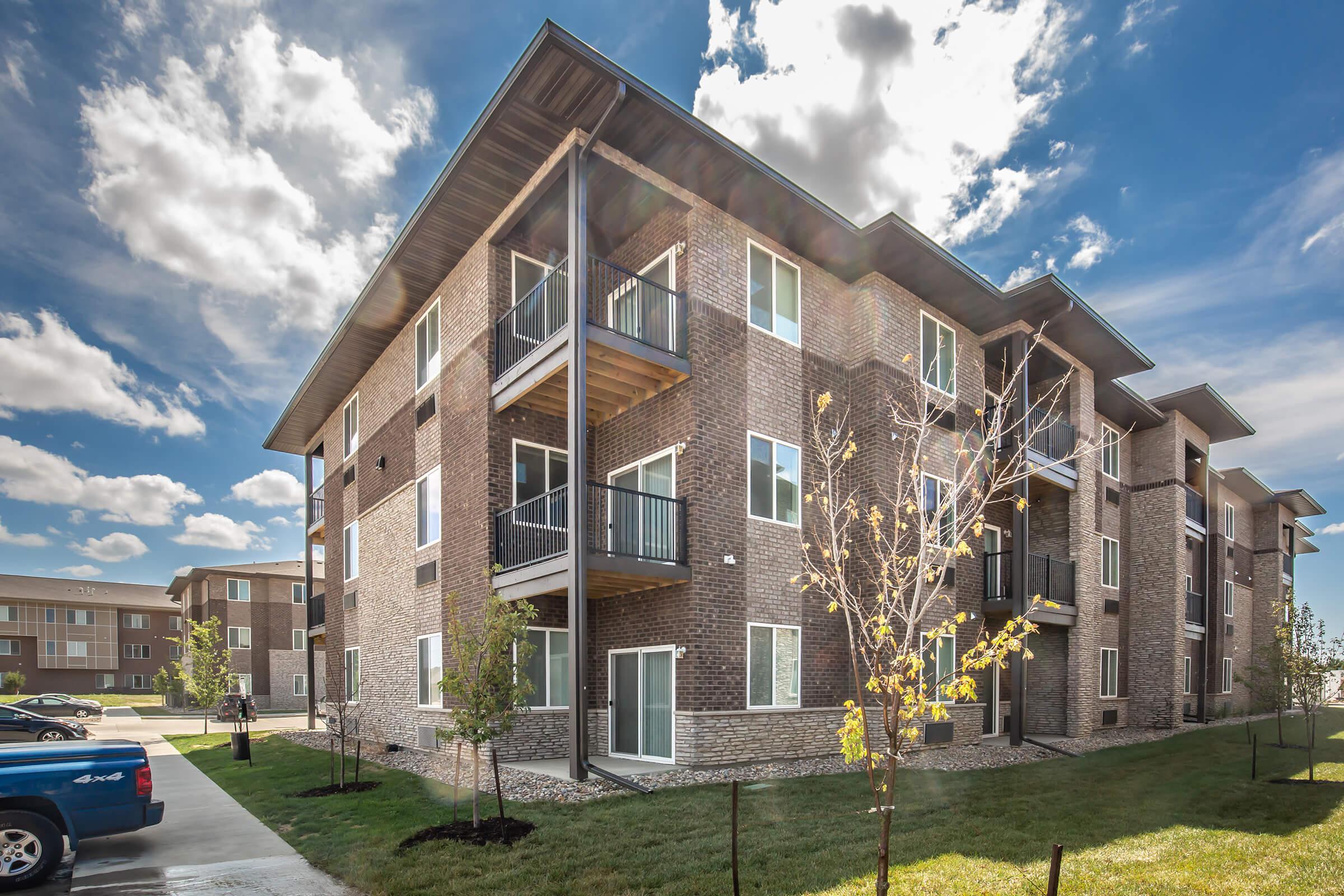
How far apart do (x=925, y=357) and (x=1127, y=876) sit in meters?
12.3

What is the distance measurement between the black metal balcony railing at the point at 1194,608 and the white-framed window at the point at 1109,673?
15.0 ft

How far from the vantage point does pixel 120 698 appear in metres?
53.7

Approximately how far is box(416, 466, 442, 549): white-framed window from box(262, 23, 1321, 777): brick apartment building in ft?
0.32

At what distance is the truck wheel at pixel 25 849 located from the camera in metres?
6.92

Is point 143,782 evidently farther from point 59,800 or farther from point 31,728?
point 31,728

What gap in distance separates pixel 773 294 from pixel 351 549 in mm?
14633

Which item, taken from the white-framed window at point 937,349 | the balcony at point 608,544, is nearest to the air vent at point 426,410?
the balcony at point 608,544

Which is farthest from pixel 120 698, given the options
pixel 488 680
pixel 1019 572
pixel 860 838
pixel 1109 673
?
pixel 860 838

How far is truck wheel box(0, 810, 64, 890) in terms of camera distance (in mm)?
6918

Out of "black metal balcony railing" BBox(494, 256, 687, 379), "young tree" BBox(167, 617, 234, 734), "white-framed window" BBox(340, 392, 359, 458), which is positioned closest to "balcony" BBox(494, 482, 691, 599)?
"black metal balcony railing" BBox(494, 256, 687, 379)

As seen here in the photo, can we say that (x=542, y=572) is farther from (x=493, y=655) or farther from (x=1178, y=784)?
(x=1178, y=784)

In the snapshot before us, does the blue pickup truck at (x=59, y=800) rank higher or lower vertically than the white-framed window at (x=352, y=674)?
higher

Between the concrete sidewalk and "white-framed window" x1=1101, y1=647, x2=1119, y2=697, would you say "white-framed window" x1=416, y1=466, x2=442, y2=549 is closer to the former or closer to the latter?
the concrete sidewalk

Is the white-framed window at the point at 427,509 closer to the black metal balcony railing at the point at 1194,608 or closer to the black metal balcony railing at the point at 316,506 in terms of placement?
the black metal balcony railing at the point at 316,506
